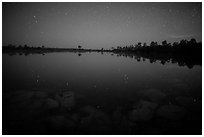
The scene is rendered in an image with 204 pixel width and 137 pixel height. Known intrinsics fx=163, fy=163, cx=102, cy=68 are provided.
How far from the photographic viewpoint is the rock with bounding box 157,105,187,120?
24.7 ft

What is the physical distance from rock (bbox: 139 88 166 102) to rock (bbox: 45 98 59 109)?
548 centimetres

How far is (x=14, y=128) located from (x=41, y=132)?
1.17 meters

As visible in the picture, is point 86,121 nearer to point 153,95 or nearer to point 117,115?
point 117,115

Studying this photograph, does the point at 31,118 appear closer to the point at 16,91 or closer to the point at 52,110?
the point at 52,110

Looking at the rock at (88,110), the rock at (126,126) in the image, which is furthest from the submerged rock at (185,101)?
the rock at (88,110)

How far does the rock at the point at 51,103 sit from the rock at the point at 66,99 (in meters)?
0.31

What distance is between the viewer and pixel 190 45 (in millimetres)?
66875

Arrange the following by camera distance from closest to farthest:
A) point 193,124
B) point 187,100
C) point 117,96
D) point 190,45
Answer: point 193,124 < point 187,100 < point 117,96 < point 190,45

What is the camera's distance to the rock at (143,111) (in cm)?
735

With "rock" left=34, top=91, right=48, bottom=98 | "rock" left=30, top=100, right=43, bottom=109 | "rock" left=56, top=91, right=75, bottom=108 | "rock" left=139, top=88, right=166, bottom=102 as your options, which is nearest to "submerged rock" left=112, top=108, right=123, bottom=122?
"rock" left=56, top=91, right=75, bottom=108

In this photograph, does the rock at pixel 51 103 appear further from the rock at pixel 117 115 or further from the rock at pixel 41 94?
the rock at pixel 117 115

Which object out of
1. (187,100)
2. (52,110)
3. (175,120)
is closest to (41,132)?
(52,110)

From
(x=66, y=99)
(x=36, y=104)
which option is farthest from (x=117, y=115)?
(x=36, y=104)

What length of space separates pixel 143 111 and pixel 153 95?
2.96 m
